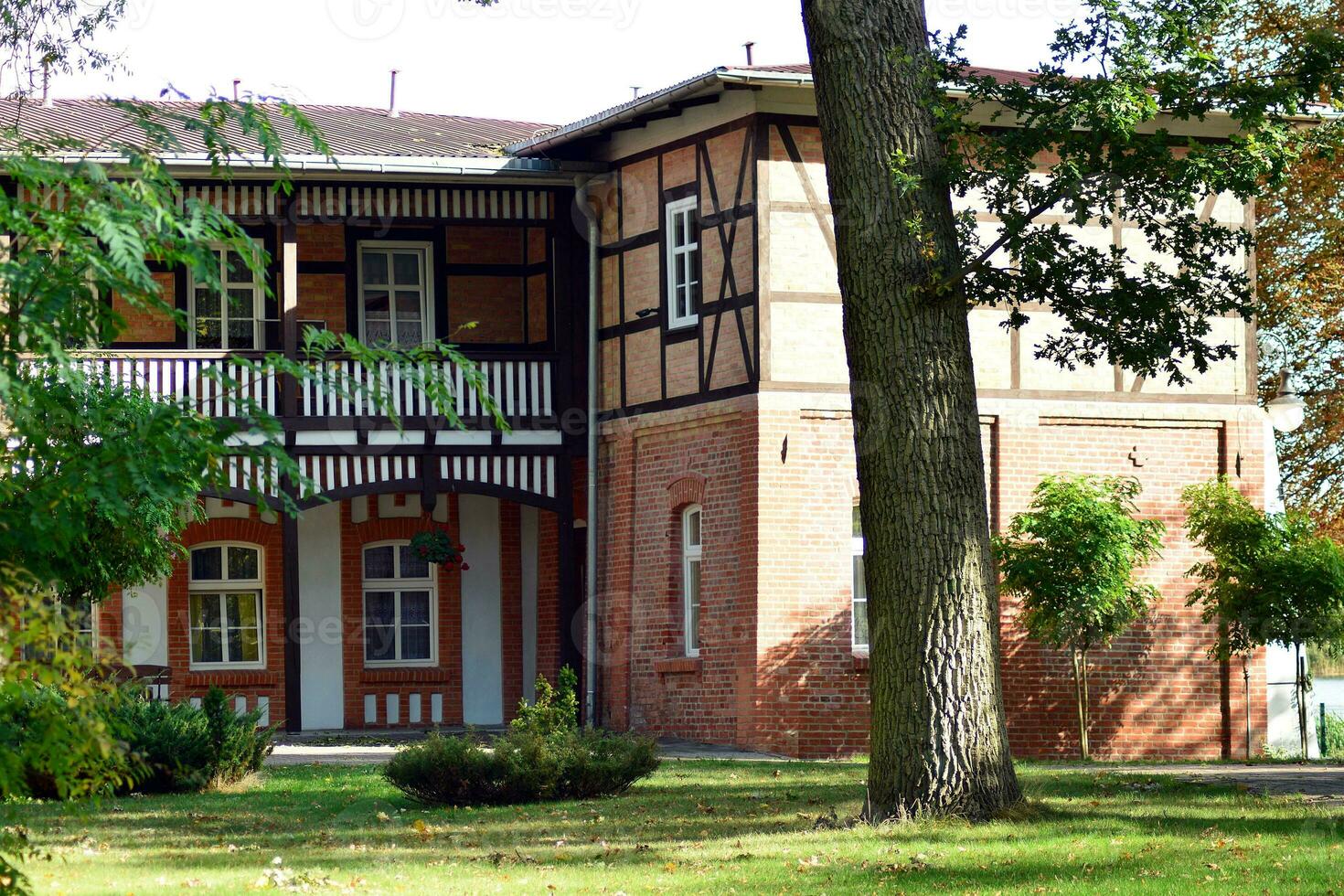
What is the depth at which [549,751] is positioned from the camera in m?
12.2

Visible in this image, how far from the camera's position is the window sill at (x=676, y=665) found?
1798cm

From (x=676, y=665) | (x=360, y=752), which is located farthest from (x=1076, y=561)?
(x=360, y=752)

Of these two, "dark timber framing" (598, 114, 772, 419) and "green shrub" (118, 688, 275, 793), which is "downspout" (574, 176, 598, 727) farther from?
"green shrub" (118, 688, 275, 793)

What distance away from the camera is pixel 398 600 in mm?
22266

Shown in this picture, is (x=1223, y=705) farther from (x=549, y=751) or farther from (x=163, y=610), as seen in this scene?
(x=163, y=610)

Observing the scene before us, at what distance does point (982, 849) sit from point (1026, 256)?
361cm

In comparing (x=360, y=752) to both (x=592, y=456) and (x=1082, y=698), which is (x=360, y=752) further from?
(x=1082, y=698)

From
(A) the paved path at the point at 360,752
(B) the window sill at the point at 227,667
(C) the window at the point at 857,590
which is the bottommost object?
(A) the paved path at the point at 360,752

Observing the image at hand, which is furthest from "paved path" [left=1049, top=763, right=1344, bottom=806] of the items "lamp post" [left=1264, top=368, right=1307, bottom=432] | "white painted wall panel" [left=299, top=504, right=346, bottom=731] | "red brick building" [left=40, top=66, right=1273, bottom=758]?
"white painted wall panel" [left=299, top=504, right=346, bottom=731]

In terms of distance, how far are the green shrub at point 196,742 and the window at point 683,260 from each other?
6887mm

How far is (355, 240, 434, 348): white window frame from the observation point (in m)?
21.5

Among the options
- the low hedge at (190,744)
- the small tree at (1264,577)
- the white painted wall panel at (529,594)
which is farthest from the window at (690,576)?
the low hedge at (190,744)

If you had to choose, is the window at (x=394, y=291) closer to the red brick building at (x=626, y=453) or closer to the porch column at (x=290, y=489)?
the red brick building at (x=626, y=453)

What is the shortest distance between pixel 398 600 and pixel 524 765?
10.4 meters
